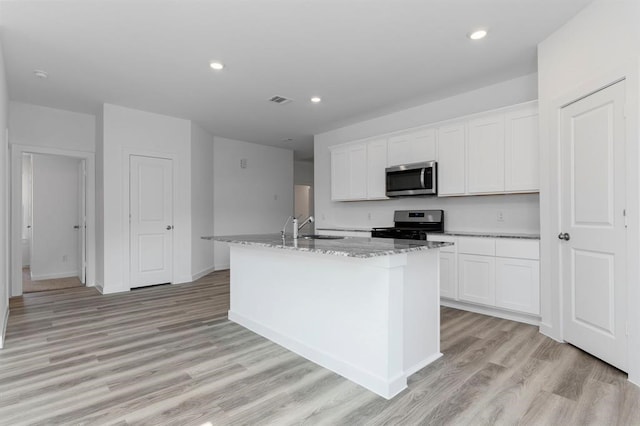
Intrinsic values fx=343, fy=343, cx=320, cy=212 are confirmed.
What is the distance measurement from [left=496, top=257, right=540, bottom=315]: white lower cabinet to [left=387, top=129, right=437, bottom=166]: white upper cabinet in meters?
1.60

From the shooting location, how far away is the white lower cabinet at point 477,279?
3.54m

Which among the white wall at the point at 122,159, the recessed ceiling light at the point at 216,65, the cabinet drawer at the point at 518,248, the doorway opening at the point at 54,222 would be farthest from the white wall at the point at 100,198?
the cabinet drawer at the point at 518,248

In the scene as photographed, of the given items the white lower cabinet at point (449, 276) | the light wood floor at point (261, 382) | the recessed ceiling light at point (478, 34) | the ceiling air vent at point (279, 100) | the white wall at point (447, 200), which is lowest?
the light wood floor at point (261, 382)

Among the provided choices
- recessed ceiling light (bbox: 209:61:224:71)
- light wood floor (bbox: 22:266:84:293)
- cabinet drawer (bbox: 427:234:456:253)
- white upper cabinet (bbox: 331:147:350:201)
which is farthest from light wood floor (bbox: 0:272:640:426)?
white upper cabinet (bbox: 331:147:350:201)

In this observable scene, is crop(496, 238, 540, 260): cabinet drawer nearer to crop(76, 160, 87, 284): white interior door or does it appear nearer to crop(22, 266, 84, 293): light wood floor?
crop(76, 160, 87, 284): white interior door

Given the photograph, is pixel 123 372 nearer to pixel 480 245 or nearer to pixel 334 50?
pixel 334 50

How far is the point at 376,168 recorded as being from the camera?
5035mm

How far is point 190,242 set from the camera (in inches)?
217

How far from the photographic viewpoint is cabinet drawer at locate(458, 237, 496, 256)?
3.54 m

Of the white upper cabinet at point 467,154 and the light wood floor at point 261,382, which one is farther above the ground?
the white upper cabinet at point 467,154

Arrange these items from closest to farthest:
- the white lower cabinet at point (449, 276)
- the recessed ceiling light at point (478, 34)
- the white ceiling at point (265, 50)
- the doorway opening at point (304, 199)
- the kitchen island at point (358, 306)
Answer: the kitchen island at point (358, 306) → the white ceiling at point (265, 50) → the recessed ceiling light at point (478, 34) → the white lower cabinet at point (449, 276) → the doorway opening at point (304, 199)

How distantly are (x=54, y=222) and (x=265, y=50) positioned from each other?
5320mm

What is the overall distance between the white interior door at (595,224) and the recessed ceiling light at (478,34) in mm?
899

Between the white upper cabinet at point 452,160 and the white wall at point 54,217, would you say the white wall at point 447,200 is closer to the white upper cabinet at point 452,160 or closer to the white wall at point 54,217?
the white upper cabinet at point 452,160
